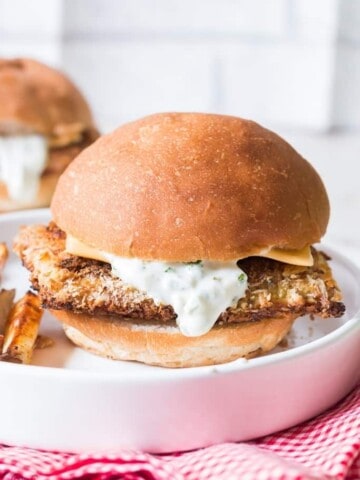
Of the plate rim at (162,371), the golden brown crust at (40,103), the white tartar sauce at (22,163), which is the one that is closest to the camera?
the plate rim at (162,371)

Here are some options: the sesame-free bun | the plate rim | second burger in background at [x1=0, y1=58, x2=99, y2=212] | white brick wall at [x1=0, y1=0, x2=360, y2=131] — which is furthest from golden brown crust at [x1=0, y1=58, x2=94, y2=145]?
white brick wall at [x1=0, y1=0, x2=360, y2=131]

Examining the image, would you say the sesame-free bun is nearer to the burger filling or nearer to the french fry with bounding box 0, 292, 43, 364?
the burger filling

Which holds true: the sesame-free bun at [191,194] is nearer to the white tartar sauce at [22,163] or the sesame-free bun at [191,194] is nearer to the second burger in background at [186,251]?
the second burger in background at [186,251]

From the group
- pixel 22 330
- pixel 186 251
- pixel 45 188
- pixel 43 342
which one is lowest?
pixel 45 188

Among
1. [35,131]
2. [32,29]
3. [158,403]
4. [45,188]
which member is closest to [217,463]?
[158,403]

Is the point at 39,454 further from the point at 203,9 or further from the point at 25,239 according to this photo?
the point at 203,9

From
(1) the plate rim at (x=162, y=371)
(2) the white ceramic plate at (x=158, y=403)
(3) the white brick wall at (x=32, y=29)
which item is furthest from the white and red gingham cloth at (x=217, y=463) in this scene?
(3) the white brick wall at (x=32, y=29)

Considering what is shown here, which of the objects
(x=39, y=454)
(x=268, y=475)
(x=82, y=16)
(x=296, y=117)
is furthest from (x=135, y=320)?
(x=82, y=16)

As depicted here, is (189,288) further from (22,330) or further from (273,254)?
(22,330)
